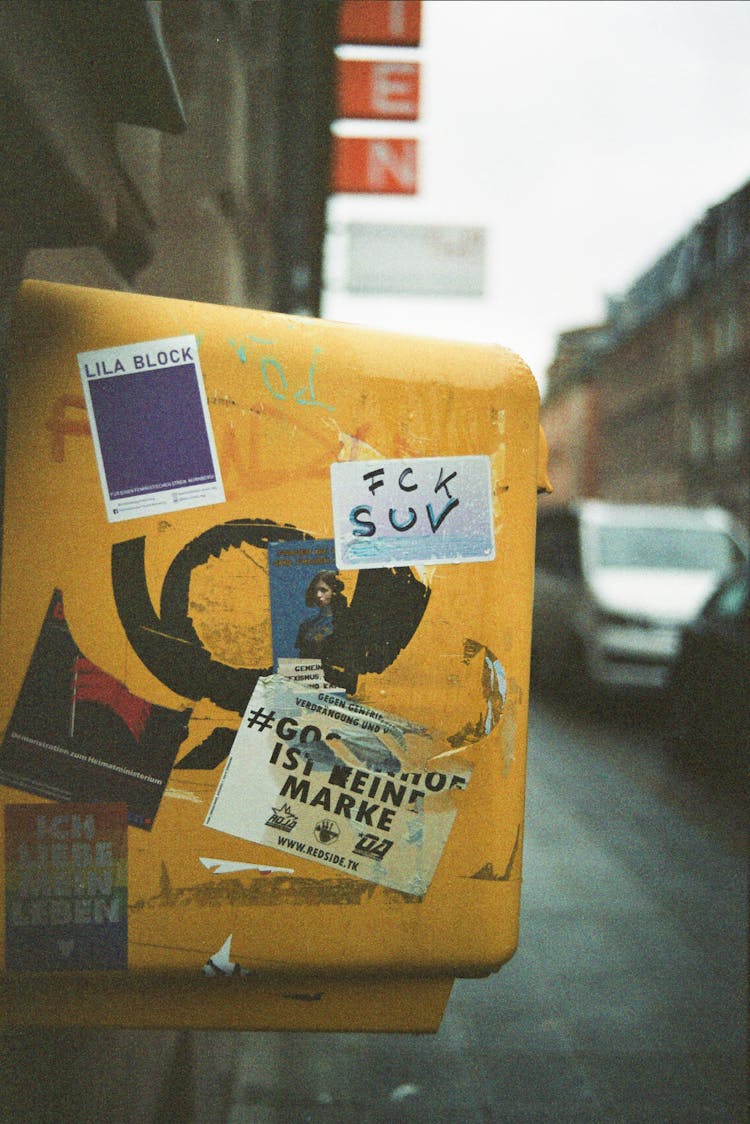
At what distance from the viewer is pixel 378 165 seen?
7.24 metres

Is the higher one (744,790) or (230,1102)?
(230,1102)

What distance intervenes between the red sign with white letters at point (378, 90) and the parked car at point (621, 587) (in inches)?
175

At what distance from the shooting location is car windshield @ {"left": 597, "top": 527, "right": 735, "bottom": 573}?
9508mm

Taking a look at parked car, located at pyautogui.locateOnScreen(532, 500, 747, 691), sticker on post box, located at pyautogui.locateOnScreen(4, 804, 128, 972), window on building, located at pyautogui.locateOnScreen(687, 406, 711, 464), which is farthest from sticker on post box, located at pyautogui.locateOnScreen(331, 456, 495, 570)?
window on building, located at pyautogui.locateOnScreen(687, 406, 711, 464)

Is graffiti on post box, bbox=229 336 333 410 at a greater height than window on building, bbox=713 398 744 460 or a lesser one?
greater

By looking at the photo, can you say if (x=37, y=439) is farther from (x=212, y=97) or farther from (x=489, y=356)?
(x=212, y=97)

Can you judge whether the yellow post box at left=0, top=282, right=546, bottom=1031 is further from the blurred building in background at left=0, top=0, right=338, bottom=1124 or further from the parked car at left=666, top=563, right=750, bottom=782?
the parked car at left=666, top=563, right=750, bottom=782

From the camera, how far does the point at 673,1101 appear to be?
2.77 metres

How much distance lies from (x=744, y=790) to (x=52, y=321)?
5930mm

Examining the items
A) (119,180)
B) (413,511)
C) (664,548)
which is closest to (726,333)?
(664,548)

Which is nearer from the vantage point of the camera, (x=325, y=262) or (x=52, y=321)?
(x=52, y=321)

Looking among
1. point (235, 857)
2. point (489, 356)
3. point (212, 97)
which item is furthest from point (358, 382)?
point (212, 97)

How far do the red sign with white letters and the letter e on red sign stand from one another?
1.68ft

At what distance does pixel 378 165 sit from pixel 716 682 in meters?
4.28
